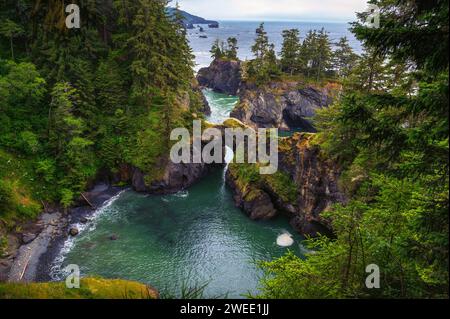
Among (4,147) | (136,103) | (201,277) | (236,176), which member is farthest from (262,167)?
(4,147)

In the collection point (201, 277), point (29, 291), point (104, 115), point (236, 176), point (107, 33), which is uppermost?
point (107, 33)

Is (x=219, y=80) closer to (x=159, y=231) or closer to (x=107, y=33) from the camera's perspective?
(x=107, y=33)

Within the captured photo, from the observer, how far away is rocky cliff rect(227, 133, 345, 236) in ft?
114

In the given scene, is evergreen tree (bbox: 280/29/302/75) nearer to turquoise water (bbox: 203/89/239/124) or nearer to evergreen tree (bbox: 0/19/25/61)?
turquoise water (bbox: 203/89/239/124)

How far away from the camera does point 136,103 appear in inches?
1941

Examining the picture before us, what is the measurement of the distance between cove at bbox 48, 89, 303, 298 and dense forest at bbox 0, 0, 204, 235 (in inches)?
241

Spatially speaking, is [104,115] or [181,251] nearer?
[181,251]

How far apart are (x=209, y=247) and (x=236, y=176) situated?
1442 cm

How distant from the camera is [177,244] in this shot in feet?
115

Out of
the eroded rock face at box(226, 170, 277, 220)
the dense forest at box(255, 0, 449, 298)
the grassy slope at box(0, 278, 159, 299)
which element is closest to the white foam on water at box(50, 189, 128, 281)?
the grassy slope at box(0, 278, 159, 299)

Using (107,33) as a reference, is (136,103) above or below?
below

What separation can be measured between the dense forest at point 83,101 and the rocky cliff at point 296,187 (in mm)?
13497

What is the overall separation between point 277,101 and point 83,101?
157ft

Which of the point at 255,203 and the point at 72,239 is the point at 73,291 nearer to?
the point at 72,239
